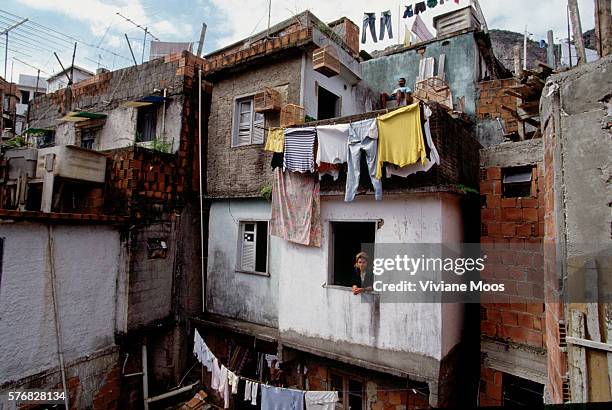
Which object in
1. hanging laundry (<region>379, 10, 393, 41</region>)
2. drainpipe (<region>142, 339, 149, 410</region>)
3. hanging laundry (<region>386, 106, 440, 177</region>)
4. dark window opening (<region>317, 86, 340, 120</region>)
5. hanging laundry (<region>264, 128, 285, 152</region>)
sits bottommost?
drainpipe (<region>142, 339, 149, 410</region>)

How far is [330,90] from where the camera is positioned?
10.7m

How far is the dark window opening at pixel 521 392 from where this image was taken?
6.56m

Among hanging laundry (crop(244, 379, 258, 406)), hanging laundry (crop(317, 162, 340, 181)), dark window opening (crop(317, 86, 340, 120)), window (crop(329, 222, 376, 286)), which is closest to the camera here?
hanging laundry (crop(317, 162, 340, 181))

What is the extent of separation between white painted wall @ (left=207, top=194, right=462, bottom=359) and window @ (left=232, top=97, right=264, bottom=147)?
2222 millimetres

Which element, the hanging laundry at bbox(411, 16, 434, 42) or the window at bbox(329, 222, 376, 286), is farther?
the hanging laundry at bbox(411, 16, 434, 42)

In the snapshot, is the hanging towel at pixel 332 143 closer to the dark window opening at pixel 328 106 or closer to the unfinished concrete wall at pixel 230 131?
the unfinished concrete wall at pixel 230 131

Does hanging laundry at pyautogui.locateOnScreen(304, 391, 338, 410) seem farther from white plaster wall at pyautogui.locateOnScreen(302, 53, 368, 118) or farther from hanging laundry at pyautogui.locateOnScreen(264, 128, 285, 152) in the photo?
white plaster wall at pyautogui.locateOnScreen(302, 53, 368, 118)

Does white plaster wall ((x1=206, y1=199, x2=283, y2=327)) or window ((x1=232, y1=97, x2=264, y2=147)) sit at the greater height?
window ((x1=232, y1=97, x2=264, y2=147))

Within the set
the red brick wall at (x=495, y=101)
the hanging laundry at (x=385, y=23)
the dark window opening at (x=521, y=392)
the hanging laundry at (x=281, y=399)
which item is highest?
the hanging laundry at (x=385, y=23)

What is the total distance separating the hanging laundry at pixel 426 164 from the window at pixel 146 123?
8351mm

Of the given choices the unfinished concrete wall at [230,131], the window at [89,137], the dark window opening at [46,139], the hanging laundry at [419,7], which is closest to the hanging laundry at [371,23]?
the hanging laundry at [419,7]

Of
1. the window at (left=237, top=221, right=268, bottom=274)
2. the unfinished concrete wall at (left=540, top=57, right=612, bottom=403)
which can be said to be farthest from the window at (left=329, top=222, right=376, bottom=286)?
the unfinished concrete wall at (left=540, top=57, right=612, bottom=403)

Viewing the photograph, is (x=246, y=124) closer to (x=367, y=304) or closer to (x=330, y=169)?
(x=330, y=169)

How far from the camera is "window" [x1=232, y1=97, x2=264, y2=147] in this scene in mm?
10234
